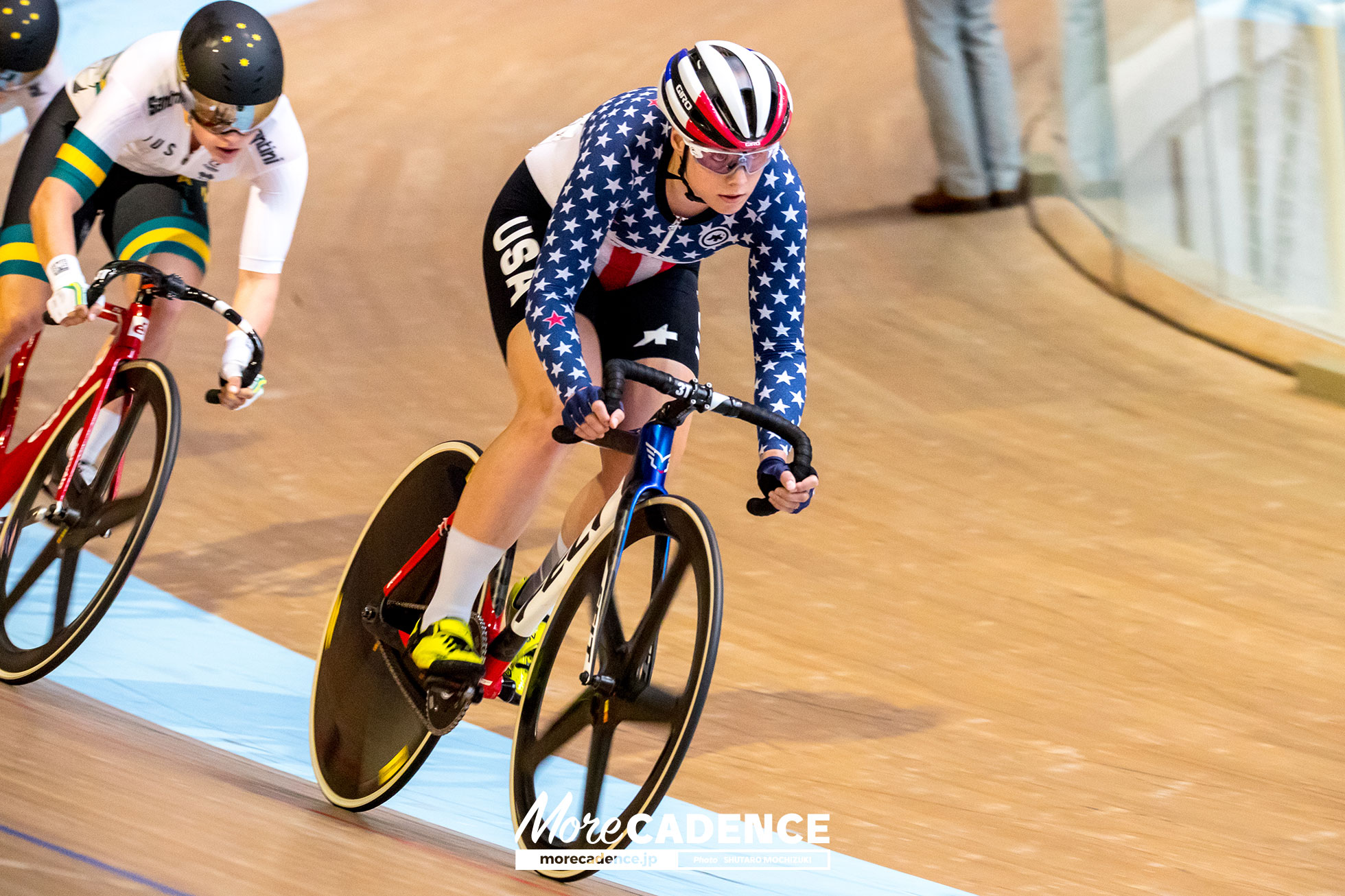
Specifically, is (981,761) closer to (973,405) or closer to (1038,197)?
(973,405)

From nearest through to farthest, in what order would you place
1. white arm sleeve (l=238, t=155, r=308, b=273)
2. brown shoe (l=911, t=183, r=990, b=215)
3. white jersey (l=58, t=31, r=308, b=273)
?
white jersey (l=58, t=31, r=308, b=273) → white arm sleeve (l=238, t=155, r=308, b=273) → brown shoe (l=911, t=183, r=990, b=215)

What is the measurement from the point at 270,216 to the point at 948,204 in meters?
5.59

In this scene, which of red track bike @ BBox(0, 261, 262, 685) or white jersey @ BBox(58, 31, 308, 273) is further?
white jersey @ BBox(58, 31, 308, 273)

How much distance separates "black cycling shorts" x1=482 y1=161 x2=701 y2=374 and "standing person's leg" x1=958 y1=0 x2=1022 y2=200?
19.1 feet

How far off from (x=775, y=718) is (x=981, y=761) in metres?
0.50

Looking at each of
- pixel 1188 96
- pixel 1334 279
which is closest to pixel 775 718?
pixel 1334 279

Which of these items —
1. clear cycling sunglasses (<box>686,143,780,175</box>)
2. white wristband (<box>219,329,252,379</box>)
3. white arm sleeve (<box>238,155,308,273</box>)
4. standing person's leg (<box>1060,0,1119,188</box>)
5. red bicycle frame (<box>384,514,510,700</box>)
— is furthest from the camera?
standing person's leg (<box>1060,0,1119,188</box>)

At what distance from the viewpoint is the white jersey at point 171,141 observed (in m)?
3.44

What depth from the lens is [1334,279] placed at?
6211 millimetres

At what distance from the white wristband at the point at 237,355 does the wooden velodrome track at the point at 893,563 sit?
0.79 m

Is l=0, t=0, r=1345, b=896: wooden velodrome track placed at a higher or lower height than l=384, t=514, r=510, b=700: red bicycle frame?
lower

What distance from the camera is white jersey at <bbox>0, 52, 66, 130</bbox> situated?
13.7 feet

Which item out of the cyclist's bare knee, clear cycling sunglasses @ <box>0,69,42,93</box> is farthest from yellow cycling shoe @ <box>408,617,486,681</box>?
clear cycling sunglasses @ <box>0,69,42,93</box>

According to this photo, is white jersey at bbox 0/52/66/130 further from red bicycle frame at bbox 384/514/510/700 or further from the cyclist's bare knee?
the cyclist's bare knee
